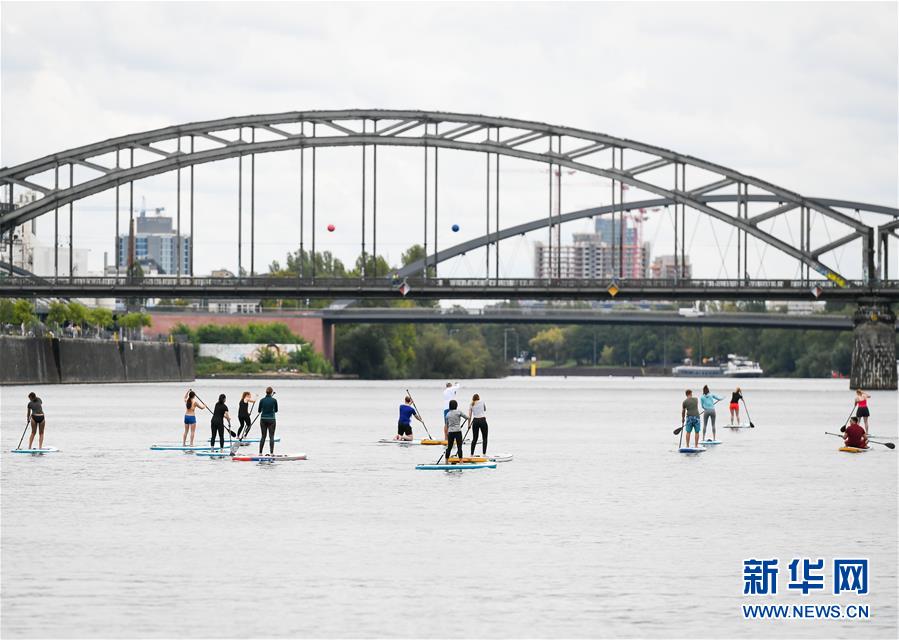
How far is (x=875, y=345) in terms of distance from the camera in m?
144

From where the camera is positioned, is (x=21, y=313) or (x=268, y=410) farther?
(x=21, y=313)

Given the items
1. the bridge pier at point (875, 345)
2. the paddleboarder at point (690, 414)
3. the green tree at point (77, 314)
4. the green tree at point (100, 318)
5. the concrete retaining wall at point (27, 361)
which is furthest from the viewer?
the green tree at point (100, 318)

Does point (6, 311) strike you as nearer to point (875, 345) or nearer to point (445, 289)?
point (445, 289)

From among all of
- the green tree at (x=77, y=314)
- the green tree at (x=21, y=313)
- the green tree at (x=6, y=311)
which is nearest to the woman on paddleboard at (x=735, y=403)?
the green tree at (x=21, y=313)

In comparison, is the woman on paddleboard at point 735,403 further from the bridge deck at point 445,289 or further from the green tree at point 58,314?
the green tree at point 58,314

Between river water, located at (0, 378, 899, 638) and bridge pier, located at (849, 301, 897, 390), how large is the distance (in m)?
85.3

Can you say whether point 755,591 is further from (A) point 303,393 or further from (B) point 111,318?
(B) point 111,318

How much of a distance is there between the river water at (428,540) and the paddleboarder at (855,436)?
0.57 metres

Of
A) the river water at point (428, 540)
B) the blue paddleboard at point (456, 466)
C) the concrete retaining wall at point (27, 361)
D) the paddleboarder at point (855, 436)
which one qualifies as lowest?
the river water at point (428, 540)

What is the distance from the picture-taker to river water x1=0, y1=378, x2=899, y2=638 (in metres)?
23.8

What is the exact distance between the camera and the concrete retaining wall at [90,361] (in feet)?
424

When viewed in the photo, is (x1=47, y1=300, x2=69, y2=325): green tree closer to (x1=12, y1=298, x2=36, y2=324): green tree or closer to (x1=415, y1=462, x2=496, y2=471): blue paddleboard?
(x1=12, y1=298, x2=36, y2=324): green tree

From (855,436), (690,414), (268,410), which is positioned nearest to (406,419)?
(690,414)

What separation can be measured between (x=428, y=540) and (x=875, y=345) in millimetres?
117136
